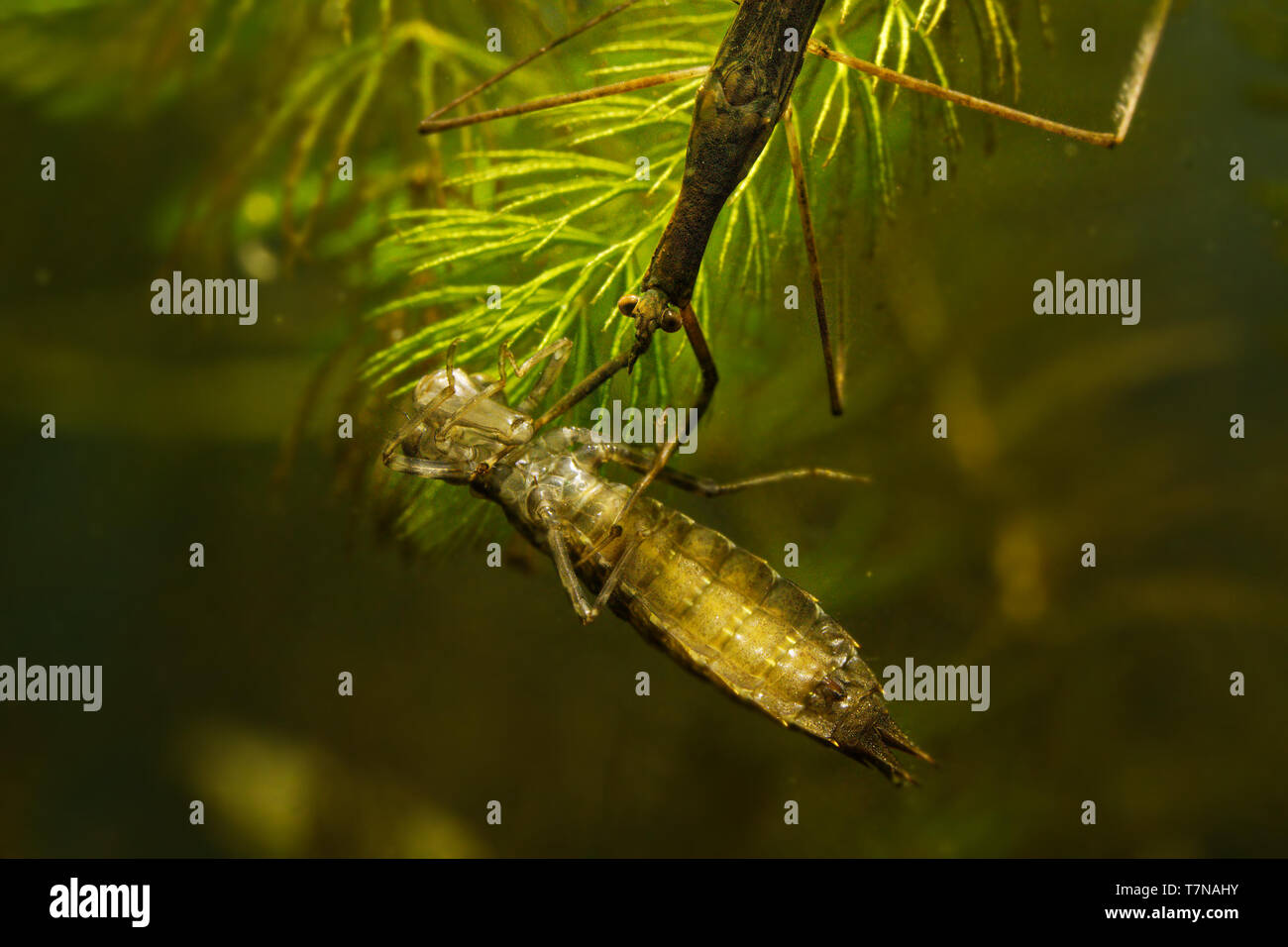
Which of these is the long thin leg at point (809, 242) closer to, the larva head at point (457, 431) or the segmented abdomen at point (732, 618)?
the segmented abdomen at point (732, 618)

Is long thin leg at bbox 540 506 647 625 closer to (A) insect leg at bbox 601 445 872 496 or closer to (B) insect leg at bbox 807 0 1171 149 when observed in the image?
(A) insect leg at bbox 601 445 872 496

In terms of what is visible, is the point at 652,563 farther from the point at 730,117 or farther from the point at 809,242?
the point at 730,117

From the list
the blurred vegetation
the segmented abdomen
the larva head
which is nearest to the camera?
the segmented abdomen

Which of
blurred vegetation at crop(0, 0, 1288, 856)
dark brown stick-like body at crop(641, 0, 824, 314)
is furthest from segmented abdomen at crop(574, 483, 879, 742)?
dark brown stick-like body at crop(641, 0, 824, 314)

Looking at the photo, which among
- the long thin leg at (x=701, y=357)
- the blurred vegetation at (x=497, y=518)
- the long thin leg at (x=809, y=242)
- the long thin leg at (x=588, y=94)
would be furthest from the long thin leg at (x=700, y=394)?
the long thin leg at (x=588, y=94)

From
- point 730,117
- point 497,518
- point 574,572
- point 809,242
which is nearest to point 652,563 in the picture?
point 574,572

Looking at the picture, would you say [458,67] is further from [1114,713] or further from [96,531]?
[1114,713]

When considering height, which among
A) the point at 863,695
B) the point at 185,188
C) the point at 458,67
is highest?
the point at 458,67

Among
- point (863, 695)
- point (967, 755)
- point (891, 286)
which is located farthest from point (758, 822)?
point (891, 286)
